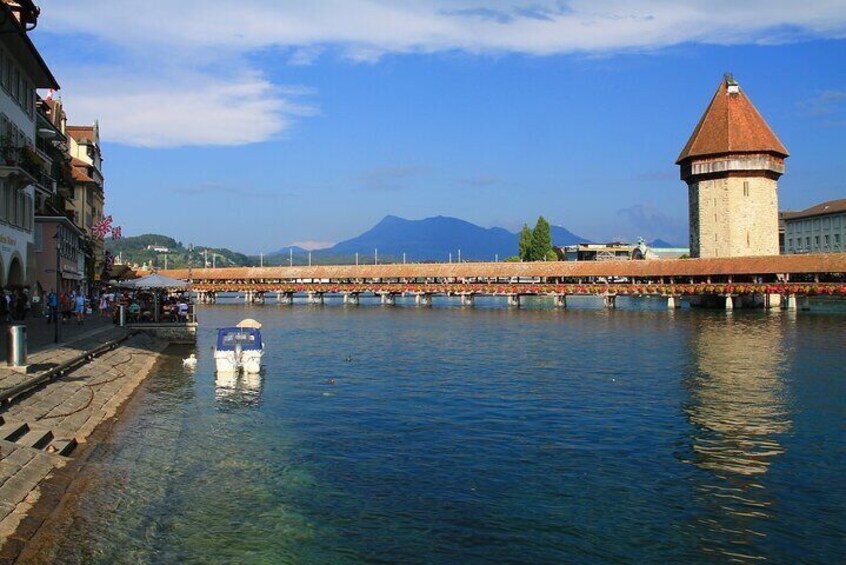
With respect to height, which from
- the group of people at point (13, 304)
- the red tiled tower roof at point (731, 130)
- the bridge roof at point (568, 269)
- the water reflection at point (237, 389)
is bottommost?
the water reflection at point (237, 389)

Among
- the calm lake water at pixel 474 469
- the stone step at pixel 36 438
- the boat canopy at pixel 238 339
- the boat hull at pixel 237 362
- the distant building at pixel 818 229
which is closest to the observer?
the calm lake water at pixel 474 469

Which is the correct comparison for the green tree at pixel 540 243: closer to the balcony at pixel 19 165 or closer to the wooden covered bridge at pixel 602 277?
the wooden covered bridge at pixel 602 277

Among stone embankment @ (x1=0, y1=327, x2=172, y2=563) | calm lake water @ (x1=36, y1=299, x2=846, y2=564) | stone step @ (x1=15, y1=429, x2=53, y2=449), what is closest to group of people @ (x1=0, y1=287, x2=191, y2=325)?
stone embankment @ (x1=0, y1=327, x2=172, y2=563)

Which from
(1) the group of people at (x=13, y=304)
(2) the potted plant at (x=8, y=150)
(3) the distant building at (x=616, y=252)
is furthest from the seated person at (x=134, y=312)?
(3) the distant building at (x=616, y=252)

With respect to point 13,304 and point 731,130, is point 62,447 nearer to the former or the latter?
point 13,304

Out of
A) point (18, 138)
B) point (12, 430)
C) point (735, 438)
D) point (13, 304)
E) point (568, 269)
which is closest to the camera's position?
point (12, 430)

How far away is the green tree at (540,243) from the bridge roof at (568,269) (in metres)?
20.8

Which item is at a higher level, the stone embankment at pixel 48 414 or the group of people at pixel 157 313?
the group of people at pixel 157 313

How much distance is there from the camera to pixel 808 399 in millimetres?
18453

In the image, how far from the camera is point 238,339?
23.5 m

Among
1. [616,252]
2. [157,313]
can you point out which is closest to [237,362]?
[157,313]

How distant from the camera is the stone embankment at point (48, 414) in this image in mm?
8469

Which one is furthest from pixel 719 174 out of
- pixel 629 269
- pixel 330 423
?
pixel 330 423

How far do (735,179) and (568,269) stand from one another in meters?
18.3
